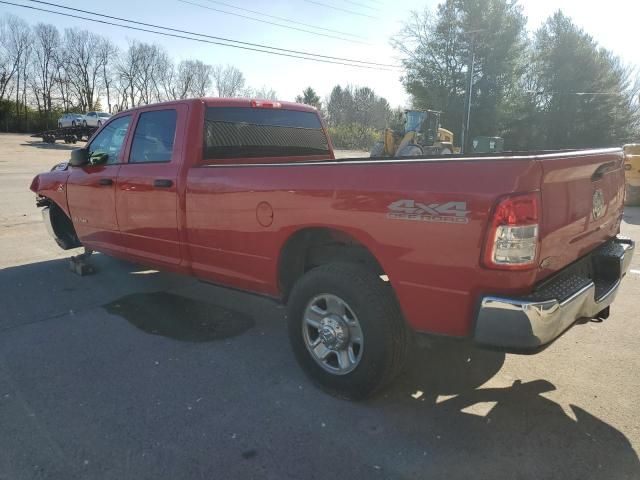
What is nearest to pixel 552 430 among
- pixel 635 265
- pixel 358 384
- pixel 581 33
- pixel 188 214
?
pixel 358 384

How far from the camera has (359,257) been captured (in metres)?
3.27

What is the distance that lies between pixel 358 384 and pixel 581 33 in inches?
1834

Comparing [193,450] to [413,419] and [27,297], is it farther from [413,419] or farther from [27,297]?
[27,297]

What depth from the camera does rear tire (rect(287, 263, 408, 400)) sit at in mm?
2857

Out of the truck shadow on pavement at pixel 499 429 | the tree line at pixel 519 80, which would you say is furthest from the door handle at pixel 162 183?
the tree line at pixel 519 80

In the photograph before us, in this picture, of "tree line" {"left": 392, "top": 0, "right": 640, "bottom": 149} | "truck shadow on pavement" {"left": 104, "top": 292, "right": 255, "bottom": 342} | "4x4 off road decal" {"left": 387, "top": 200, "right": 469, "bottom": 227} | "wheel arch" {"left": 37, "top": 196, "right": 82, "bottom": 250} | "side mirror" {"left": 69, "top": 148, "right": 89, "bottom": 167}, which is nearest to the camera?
"4x4 off road decal" {"left": 387, "top": 200, "right": 469, "bottom": 227}

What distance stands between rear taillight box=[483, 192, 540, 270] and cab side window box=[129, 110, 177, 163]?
2.90m

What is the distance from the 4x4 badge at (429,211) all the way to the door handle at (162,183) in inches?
85.6

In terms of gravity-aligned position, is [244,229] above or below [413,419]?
above

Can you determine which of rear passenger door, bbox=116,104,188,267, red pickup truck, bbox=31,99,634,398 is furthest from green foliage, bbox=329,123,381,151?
red pickup truck, bbox=31,99,634,398

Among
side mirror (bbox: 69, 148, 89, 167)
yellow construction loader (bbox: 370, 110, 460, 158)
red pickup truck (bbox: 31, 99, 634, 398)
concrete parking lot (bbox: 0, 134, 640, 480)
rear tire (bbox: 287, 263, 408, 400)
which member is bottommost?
concrete parking lot (bbox: 0, 134, 640, 480)

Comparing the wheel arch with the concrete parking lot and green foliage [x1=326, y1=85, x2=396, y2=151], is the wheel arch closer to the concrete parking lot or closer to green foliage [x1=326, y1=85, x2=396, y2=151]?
the concrete parking lot

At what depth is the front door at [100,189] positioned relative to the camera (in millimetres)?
4926

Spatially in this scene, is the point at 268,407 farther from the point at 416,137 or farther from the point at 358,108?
the point at 358,108
